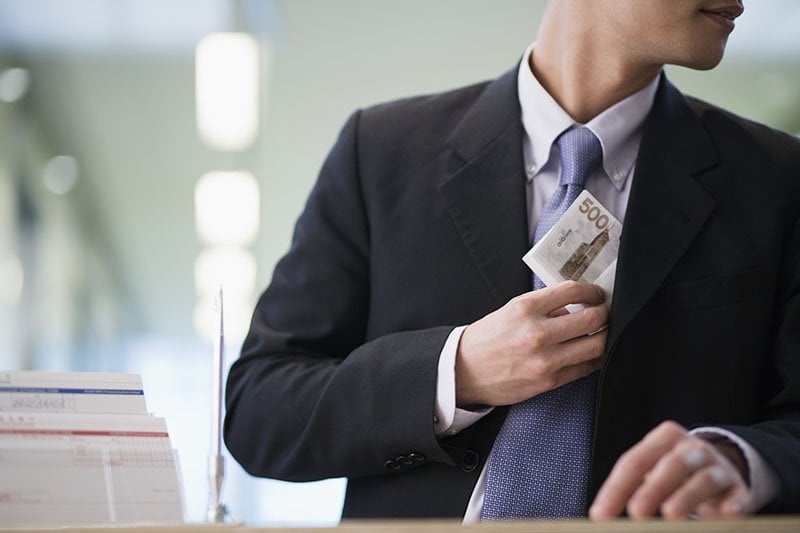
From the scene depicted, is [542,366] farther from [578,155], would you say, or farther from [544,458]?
[578,155]

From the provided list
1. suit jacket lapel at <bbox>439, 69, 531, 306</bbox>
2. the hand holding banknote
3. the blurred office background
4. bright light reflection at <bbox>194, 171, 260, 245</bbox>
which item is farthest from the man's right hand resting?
bright light reflection at <bbox>194, 171, 260, 245</bbox>

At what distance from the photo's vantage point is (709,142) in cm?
168

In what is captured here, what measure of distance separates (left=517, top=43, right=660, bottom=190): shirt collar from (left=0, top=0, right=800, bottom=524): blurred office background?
2.75 metres

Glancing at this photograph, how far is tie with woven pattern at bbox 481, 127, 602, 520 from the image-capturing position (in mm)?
1489

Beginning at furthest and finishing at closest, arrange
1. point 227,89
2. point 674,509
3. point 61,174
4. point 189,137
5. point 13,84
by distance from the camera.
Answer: point 227,89 → point 189,137 → point 61,174 → point 13,84 → point 674,509

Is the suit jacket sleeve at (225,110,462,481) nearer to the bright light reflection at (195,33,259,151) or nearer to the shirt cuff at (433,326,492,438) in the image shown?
the shirt cuff at (433,326,492,438)

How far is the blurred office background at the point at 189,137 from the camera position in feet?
13.8

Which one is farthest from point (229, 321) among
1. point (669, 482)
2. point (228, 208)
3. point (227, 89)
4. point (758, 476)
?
point (669, 482)

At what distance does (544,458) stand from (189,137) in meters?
3.65

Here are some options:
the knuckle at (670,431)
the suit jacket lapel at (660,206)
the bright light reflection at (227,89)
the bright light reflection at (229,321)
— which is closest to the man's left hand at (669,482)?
the knuckle at (670,431)

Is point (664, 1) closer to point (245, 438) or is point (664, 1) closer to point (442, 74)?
point (245, 438)

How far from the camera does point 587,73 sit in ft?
5.72

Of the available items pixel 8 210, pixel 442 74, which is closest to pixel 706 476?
pixel 8 210

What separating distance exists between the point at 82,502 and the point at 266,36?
171 inches
